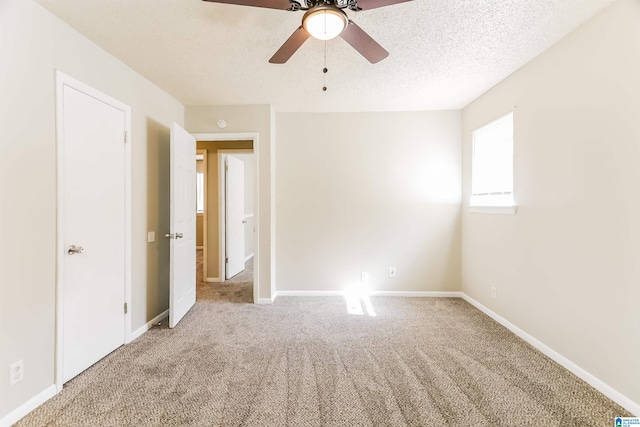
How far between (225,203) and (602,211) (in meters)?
4.42

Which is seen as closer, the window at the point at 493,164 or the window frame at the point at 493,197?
the window frame at the point at 493,197

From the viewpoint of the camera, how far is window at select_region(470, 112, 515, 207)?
2.81m

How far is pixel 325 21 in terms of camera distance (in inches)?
55.1

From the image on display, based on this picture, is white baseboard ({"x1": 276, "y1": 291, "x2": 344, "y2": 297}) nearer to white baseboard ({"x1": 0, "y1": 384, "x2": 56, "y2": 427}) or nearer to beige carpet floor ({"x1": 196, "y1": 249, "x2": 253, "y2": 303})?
beige carpet floor ({"x1": 196, "y1": 249, "x2": 253, "y2": 303})

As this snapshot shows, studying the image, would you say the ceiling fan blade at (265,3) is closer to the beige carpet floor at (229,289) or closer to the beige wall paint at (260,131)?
the beige wall paint at (260,131)

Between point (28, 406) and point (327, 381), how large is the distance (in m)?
1.83

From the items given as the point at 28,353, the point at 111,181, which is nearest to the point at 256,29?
the point at 111,181

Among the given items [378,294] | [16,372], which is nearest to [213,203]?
[378,294]

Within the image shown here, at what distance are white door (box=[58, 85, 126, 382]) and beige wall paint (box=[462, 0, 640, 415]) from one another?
365 cm

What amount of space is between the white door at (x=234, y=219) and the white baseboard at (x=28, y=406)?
9.03 feet

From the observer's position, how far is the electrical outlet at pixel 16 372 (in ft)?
5.05

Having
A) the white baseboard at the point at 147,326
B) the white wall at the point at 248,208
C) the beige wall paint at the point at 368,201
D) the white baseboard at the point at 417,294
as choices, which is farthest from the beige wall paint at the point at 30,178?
the white wall at the point at 248,208

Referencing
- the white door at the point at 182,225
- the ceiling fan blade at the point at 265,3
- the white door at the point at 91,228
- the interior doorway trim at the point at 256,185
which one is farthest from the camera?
the interior doorway trim at the point at 256,185

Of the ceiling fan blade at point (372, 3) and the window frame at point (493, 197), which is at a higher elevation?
the ceiling fan blade at point (372, 3)
